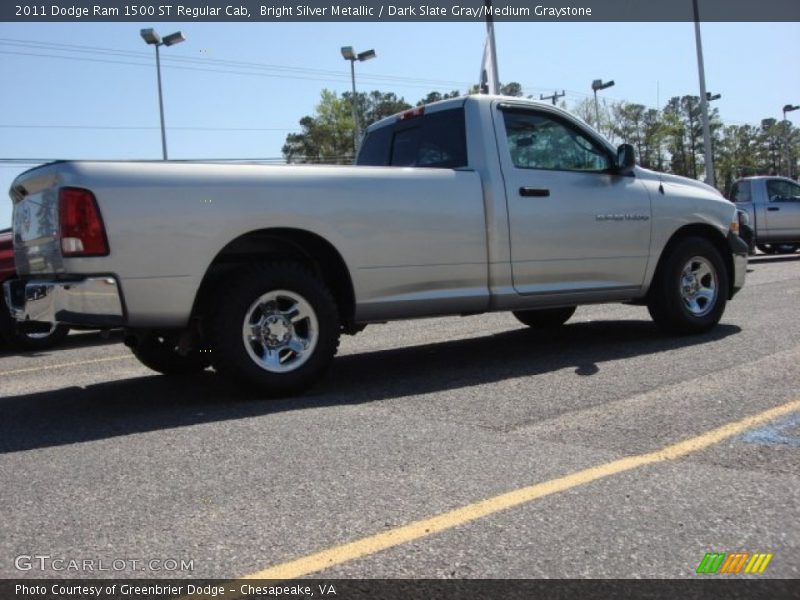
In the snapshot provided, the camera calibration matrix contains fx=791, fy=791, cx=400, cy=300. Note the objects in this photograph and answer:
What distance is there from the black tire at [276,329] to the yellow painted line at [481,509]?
226 cm

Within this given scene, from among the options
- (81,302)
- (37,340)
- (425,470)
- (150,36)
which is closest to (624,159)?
(425,470)

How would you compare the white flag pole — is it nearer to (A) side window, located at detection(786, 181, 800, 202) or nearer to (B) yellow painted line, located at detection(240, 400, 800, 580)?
(A) side window, located at detection(786, 181, 800, 202)

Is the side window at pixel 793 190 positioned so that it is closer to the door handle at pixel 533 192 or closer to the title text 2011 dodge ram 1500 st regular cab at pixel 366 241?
the title text 2011 dodge ram 1500 st regular cab at pixel 366 241

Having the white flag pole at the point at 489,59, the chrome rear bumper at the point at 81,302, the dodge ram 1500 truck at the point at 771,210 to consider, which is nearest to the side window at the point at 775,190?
the dodge ram 1500 truck at the point at 771,210

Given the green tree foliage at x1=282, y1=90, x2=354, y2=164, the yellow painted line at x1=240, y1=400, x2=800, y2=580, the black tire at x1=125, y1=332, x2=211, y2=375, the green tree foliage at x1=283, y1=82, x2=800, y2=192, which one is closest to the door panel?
the yellow painted line at x1=240, y1=400, x2=800, y2=580

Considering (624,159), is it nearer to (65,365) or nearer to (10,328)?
(65,365)

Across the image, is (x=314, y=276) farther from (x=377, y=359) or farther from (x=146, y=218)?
(x=377, y=359)

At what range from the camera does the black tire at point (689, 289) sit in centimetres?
704

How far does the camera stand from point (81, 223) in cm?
462

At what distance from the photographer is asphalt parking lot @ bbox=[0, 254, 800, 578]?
2.75 m

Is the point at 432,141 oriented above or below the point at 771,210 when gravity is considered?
above

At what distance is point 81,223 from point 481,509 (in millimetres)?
2942

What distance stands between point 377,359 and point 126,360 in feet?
8.31

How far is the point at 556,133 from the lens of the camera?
6719 mm
